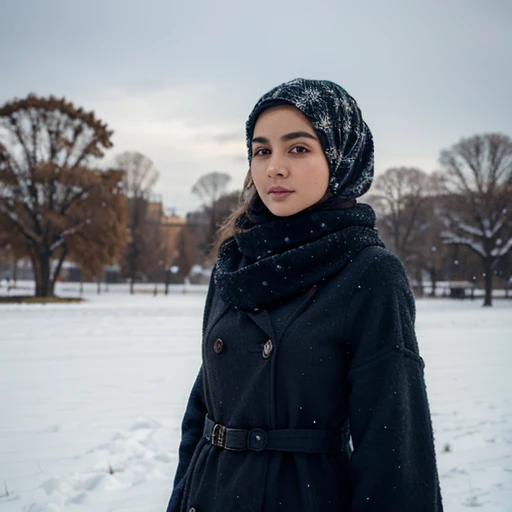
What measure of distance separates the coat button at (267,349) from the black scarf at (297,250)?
124 mm

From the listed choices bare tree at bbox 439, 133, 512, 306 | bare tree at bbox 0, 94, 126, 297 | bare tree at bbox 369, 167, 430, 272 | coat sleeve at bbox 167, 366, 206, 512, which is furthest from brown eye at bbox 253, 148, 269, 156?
bare tree at bbox 369, 167, 430, 272

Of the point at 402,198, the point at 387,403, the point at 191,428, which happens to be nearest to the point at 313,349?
the point at 387,403

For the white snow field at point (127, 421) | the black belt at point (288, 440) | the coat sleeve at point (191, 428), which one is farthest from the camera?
the white snow field at point (127, 421)

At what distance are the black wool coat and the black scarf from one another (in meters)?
0.04

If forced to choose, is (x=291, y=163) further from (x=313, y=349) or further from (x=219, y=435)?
(x=219, y=435)

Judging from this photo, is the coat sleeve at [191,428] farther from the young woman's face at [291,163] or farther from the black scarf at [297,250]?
the young woman's face at [291,163]

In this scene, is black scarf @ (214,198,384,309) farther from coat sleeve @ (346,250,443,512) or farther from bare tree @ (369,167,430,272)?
bare tree @ (369,167,430,272)

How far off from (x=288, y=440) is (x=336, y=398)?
6.8 inches

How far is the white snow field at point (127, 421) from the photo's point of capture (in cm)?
434

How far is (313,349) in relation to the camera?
1667 millimetres

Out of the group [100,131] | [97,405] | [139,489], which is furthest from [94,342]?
[100,131]

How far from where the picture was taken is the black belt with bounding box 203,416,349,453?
1.67m

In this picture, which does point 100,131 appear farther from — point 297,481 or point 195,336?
point 297,481

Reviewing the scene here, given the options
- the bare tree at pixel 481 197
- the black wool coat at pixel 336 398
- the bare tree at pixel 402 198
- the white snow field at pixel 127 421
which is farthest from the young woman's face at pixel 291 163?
the bare tree at pixel 402 198
